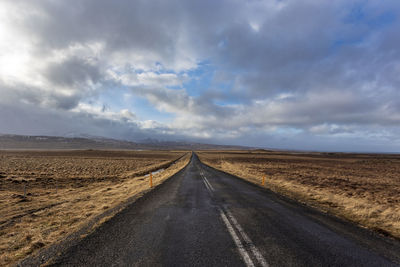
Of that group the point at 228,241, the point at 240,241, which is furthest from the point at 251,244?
the point at 228,241

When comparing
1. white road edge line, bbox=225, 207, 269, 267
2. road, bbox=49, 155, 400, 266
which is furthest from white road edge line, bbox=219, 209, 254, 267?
white road edge line, bbox=225, 207, 269, 267

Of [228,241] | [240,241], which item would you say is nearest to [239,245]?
[240,241]

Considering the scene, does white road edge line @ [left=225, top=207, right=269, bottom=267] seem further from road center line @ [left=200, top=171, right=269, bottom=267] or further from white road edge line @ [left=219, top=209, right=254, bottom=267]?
white road edge line @ [left=219, top=209, right=254, bottom=267]

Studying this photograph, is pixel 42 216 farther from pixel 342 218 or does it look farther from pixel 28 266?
pixel 342 218

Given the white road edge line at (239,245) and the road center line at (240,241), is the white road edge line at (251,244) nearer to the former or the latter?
the road center line at (240,241)

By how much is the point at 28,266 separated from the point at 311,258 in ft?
20.3

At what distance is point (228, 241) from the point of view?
4824 millimetres

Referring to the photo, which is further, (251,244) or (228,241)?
(228,241)

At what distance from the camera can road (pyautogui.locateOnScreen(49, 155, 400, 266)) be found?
3.97 meters

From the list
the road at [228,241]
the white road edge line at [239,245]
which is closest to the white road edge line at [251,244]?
the road at [228,241]

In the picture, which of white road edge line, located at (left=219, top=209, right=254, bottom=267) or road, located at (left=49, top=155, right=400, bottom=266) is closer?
white road edge line, located at (left=219, top=209, right=254, bottom=267)

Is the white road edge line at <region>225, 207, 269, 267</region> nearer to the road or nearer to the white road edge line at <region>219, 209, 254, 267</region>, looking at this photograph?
the road

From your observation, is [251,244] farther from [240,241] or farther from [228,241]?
[228,241]

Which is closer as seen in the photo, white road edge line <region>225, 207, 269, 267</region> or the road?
white road edge line <region>225, 207, 269, 267</region>
